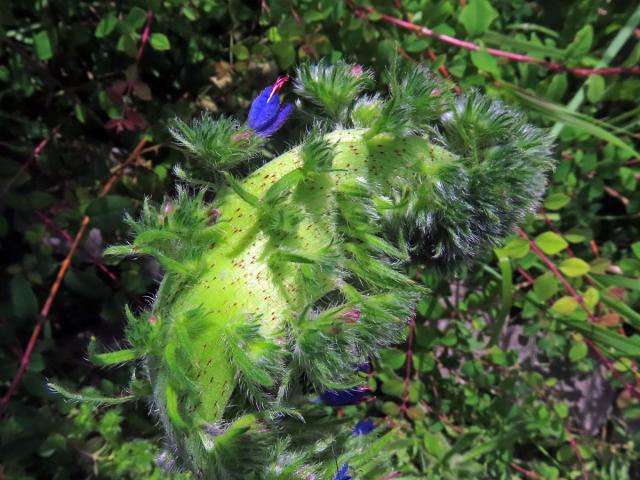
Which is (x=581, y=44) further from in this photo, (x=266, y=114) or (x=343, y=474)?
(x=343, y=474)

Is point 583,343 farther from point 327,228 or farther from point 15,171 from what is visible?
point 15,171

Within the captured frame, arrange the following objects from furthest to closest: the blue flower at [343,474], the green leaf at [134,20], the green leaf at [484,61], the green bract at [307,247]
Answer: the green leaf at [484,61]
the green leaf at [134,20]
the blue flower at [343,474]
the green bract at [307,247]

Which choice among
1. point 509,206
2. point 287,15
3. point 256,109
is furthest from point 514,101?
point 256,109

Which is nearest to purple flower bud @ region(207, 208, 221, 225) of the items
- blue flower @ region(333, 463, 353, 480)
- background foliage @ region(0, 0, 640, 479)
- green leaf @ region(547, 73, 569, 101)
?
blue flower @ region(333, 463, 353, 480)

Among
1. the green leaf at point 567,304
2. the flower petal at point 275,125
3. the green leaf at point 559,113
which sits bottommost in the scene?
the green leaf at point 567,304

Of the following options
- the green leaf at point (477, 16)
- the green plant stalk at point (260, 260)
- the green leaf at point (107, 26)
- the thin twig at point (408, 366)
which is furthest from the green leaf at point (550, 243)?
the green leaf at point (107, 26)

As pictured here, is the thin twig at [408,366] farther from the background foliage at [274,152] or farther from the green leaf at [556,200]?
the green leaf at [556,200]
